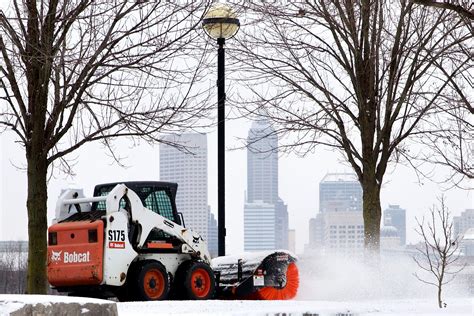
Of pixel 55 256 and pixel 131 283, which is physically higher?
pixel 55 256

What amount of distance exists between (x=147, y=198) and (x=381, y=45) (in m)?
6.69

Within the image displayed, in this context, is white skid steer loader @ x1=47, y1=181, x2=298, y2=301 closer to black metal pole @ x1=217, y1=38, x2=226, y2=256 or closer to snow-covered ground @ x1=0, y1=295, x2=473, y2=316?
black metal pole @ x1=217, y1=38, x2=226, y2=256

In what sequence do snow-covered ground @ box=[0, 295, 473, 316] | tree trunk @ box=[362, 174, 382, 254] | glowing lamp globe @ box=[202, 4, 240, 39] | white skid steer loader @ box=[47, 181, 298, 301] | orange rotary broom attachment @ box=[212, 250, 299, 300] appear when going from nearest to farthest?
snow-covered ground @ box=[0, 295, 473, 316] < white skid steer loader @ box=[47, 181, 298, 301] < glowing lamp globe @ box=[202, 4, 240, 39] < orange rotary broom attachment @ box=[212, 250, 299, 300] < tree trunk @ box=[362, 174, 382, 254]

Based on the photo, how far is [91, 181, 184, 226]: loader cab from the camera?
18.2m

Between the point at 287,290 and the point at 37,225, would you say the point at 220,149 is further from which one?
the point at 37,225

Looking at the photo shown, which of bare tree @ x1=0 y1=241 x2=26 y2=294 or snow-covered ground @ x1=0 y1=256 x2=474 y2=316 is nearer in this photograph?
snow-covered ground @ x1=0 y1=256 x2=474 y2=316

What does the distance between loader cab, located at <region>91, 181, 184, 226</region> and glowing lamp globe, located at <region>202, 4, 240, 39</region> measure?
2954mm

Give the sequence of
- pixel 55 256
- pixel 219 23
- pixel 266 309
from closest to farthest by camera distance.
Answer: pixel 266 309, pixel 55 256, pixel 219 23

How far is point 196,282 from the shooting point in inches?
715

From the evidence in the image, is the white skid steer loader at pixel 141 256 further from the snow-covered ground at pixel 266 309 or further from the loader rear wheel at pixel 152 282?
the snow-covered ground at pixel 266 309

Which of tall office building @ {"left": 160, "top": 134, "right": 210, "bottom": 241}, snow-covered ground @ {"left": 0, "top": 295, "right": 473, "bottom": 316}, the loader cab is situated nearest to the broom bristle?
the loader cab

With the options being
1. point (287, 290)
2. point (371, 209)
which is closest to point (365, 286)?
point (371, 209)

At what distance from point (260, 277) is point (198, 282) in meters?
1.43

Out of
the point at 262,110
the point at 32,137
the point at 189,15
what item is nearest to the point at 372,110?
the point at 262,110
